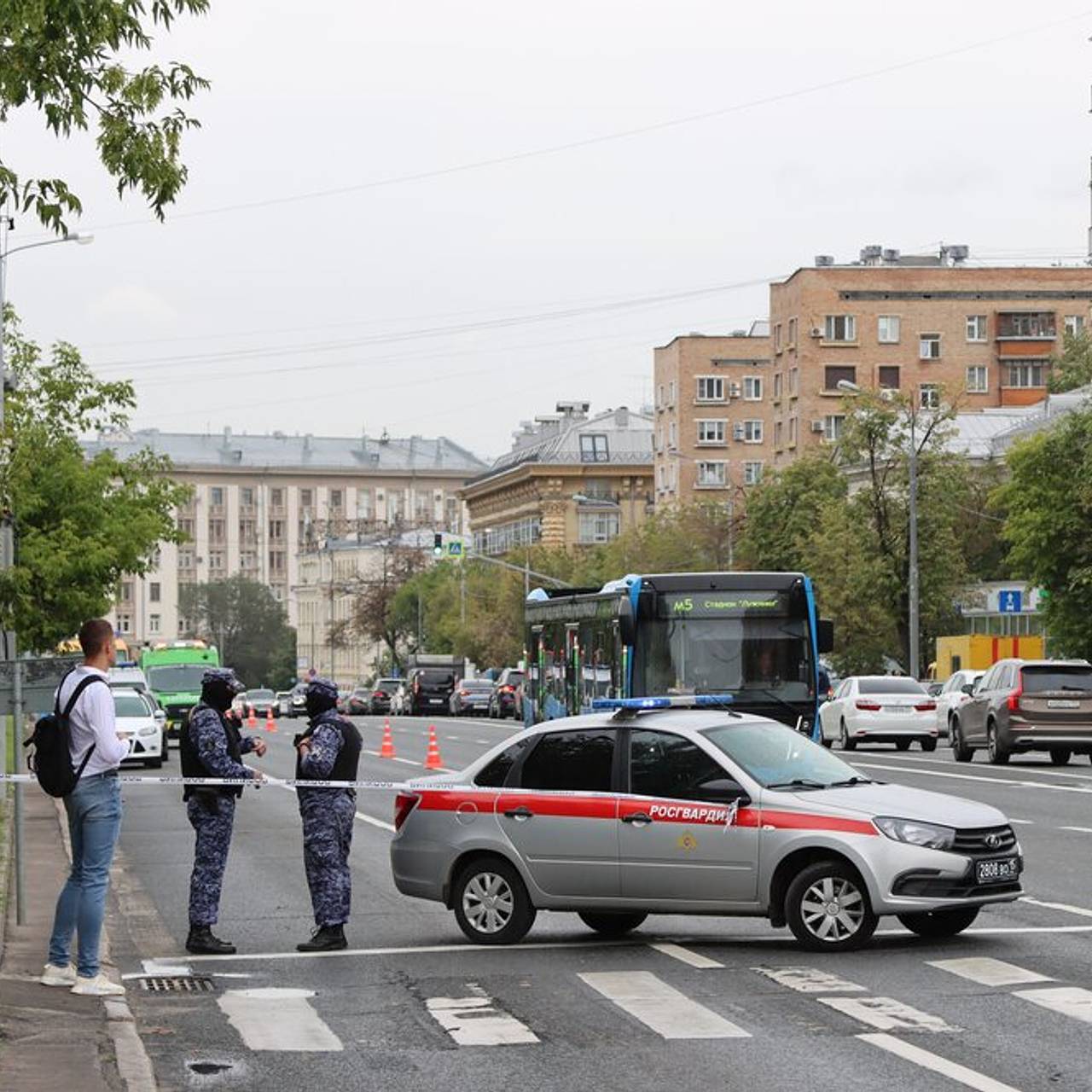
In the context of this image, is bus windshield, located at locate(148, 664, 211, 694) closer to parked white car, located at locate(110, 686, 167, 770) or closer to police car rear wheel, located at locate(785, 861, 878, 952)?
parked white car, located at locate(110, 686, 167, 770)

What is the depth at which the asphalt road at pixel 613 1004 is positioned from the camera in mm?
10859

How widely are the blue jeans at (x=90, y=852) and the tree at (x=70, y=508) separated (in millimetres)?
28973

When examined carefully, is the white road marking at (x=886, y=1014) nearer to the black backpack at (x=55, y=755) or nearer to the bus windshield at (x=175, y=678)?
the black backpack at (x=55, y=755)

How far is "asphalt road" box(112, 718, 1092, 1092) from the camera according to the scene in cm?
1086

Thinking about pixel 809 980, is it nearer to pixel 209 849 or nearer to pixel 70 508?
pixel 209 849

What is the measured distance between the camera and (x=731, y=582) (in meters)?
31.7

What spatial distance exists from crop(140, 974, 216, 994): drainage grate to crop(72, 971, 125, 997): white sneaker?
0.59m

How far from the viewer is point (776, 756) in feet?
51.1

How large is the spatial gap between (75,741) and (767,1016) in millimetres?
3730

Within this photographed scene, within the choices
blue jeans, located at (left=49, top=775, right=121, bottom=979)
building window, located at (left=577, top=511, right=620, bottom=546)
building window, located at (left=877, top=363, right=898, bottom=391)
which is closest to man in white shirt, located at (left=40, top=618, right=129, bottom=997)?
blue jeans, located at (left=49, top=775, right=121, bottom=979)

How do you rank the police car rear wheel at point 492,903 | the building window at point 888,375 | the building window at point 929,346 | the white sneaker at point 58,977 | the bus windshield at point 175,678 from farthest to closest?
the building window at point 929,346 < the building window at point 888,375 < the bus windshield at point 175,678 < the police car rear wheel at point 492,903 < the white sneaker at point 58,977

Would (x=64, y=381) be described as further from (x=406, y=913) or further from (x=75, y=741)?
(x=75, y=741)

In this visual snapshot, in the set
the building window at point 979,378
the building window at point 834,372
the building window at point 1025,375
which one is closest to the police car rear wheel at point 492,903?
the building window at point 834,372

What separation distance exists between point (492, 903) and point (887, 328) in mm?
110425
